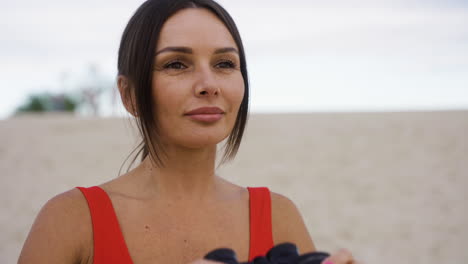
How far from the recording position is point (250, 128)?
18344 mm

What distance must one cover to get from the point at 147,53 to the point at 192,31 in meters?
0.15

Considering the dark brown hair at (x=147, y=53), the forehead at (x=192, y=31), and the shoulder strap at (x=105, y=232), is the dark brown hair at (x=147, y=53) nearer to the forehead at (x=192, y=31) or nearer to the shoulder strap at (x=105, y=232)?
the forehead at (x=192, y=31)

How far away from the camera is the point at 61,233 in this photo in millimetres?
1442

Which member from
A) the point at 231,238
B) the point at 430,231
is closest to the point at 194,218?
the point at 231,238

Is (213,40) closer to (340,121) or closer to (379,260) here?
(379,260)

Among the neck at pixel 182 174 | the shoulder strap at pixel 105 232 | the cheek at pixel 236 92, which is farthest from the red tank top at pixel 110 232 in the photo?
the cheek at pixel 236 92

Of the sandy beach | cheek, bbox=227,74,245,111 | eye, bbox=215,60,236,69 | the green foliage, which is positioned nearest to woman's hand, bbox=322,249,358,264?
cheek, bbox=227,74,245,111

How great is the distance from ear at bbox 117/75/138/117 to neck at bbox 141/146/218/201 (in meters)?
0.17

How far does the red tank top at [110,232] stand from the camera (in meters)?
1.49

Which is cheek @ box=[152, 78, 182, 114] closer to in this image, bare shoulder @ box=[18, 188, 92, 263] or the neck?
the neck

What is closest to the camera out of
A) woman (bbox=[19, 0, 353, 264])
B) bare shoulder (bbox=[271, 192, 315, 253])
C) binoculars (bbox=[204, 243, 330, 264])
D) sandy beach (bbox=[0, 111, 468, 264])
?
binoculars (bbox=[204, 243, 330, 264])

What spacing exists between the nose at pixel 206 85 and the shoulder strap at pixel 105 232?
1.46 ft

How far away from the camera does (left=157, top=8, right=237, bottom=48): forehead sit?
1.54 m

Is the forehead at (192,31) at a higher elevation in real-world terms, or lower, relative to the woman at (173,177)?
higher
